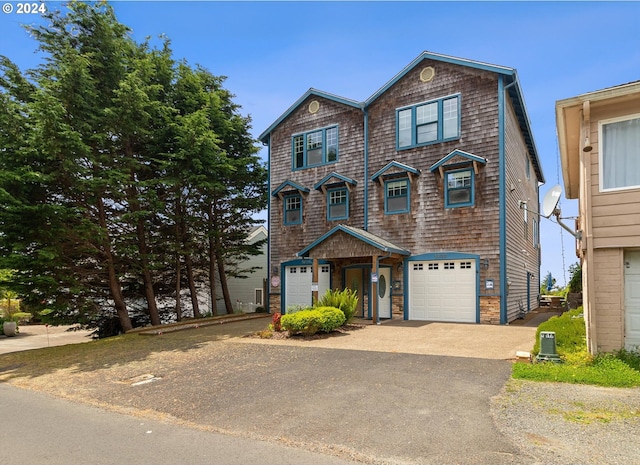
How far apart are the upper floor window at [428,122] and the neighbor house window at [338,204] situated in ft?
10.1

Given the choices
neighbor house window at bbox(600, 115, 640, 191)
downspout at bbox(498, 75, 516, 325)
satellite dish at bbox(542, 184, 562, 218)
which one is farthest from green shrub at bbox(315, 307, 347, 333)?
neighbor house window at bbox(600, 115, 640, 191)

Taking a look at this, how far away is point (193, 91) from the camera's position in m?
18.3

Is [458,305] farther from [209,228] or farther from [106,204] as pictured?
[106,204]

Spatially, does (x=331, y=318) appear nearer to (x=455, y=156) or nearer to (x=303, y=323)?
(x=303, y=323)

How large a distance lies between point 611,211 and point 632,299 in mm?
1634

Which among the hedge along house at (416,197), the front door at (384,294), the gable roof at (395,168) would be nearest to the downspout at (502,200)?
the hedge along house at (416,197)

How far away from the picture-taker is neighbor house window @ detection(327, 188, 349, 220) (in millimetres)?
18047

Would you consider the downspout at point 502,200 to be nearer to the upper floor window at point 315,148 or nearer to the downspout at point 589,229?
the downspout at point 589,229

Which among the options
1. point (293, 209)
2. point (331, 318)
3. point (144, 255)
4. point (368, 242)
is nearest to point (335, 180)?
point (293, 209)

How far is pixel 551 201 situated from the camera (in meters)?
8.93

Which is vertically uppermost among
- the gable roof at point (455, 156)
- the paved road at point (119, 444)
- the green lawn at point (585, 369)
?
the gable roof at point (455, 156)

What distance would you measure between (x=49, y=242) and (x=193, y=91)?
8.73m

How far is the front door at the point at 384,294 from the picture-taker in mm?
16500

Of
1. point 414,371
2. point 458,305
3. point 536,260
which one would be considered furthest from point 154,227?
point 536,260
